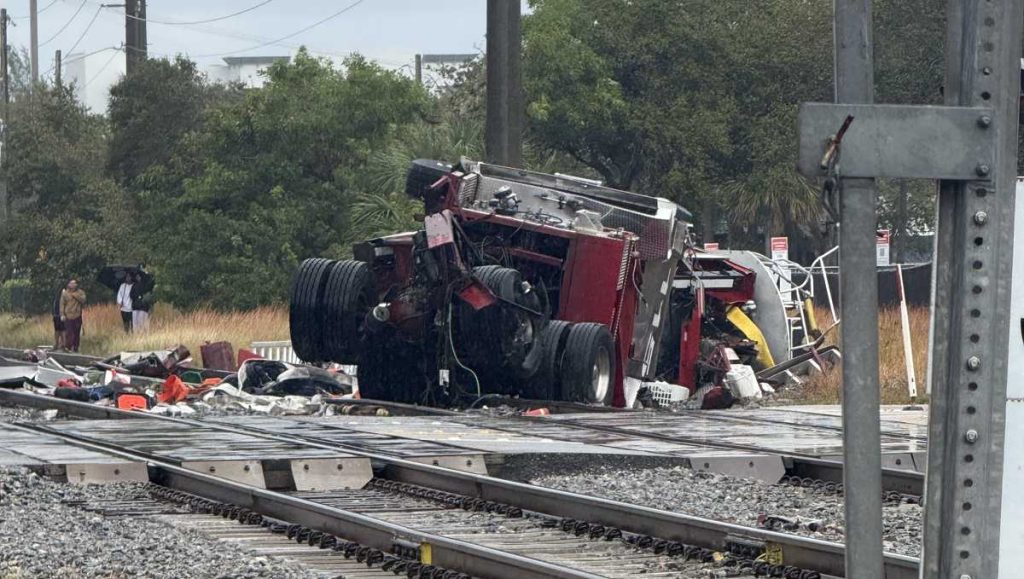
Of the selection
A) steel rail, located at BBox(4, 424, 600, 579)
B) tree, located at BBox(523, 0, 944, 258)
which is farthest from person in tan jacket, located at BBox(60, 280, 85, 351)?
steel rail, located at BBox(4, 424, 600, 579)

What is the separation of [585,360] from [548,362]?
1.32 ft

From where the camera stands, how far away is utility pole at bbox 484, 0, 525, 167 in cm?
2620

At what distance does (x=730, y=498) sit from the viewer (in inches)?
438

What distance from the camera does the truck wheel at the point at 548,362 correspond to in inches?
722

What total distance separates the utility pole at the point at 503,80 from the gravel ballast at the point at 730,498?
14101 millimetres

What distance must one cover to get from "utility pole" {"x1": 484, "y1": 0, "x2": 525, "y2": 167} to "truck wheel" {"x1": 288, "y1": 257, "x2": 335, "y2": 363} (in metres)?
7.57

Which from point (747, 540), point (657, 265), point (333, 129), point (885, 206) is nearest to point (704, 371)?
point (657, 265)

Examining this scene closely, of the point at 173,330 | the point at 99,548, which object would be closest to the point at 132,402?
the point at 99,548

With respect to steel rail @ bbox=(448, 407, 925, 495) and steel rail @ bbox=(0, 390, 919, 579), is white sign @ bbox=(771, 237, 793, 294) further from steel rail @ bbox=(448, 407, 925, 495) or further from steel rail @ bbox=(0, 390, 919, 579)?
steel rail @ bbox=(0, 390, 919, 579)

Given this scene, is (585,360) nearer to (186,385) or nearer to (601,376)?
(601,376)

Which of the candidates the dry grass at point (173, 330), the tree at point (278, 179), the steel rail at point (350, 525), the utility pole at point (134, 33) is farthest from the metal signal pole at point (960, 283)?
the utility pole at point (134, 33)

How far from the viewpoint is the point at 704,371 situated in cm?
2084

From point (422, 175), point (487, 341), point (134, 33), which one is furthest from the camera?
point (134, 33)

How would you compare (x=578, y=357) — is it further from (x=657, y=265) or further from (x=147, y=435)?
(x=147, y=435)
